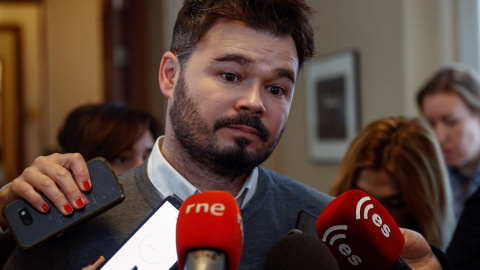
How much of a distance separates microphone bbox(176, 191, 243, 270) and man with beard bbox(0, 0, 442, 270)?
26cm

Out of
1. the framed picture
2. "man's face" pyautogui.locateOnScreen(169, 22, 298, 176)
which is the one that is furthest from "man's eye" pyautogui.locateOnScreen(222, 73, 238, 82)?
the framed picture

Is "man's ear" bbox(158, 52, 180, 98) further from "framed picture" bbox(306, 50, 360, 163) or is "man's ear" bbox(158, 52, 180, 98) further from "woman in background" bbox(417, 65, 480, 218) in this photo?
"framed picture" bbox(306, 50, 360, 163)

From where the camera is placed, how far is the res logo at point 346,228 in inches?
33.4

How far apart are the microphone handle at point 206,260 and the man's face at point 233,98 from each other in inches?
13.5

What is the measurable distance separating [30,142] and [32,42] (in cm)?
105

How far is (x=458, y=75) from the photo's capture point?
7.48 ft

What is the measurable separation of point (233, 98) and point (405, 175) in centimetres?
81

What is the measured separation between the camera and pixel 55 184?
89 centimetres

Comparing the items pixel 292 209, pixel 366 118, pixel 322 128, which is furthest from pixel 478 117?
pixel 292 209

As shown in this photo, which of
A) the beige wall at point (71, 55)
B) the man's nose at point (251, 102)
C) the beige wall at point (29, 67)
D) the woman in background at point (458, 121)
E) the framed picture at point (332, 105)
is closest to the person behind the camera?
the man's nose at point (251, 102)

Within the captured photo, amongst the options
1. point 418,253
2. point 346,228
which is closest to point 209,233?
point 346,228

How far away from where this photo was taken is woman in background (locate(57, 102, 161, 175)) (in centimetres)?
165

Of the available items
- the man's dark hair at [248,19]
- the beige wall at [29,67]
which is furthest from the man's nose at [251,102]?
the beige wall at [29,67]

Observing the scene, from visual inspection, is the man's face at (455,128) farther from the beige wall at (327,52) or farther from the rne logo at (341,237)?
the rne logo at (341,237)
